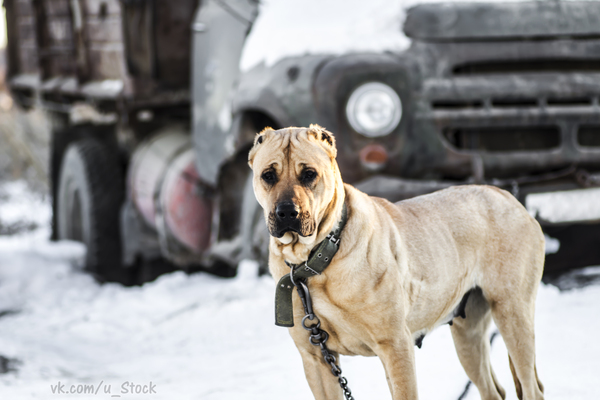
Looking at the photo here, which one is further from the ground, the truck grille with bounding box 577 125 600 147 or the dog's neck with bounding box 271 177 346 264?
the dog's neck with bounding box 271 177 346 264

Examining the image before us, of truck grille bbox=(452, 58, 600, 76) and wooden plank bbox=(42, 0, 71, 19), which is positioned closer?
truck grille bbox=(452, 58, 600, 76)

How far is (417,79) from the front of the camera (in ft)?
13.0

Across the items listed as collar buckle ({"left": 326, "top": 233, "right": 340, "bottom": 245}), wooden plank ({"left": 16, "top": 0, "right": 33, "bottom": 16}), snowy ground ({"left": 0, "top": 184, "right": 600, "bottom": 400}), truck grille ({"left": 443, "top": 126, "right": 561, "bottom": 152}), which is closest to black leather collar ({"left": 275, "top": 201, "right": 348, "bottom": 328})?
collar buckle ({"left": 326, "top": 233, "right": 340, "bottom": 245})

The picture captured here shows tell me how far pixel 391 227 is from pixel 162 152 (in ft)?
12.5

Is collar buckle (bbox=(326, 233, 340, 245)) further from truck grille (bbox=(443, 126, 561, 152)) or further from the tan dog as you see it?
truck grille (bbox=(443, 126, 561, 152))

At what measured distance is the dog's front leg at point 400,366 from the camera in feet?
7.16

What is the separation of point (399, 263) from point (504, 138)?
210 cm

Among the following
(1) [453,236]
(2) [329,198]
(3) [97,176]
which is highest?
(2) [329,198]

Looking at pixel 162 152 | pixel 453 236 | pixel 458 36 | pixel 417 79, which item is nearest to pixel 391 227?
pixel 453 236

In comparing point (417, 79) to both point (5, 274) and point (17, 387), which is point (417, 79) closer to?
point (17, 387)

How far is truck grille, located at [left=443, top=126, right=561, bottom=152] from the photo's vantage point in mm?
4062

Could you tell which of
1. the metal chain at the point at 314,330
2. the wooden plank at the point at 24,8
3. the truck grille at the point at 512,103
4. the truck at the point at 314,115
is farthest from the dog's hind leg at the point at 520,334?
the wooden plank at the point at 24,8

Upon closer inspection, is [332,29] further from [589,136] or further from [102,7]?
[102,7]

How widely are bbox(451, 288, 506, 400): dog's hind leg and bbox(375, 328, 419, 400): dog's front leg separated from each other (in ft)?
2.00
